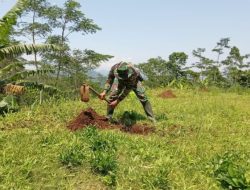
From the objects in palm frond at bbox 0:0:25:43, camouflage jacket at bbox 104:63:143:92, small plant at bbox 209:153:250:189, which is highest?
palm frond at bbox 0:0:25:43

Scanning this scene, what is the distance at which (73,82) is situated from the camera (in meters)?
24.5

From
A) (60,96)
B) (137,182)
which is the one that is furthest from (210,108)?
(137,182)

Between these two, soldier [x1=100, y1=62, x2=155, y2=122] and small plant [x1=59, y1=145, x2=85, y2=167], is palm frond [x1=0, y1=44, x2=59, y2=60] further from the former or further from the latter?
small plant [x1=59, y1=145, x2=85, y2=167]

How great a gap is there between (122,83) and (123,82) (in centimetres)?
4

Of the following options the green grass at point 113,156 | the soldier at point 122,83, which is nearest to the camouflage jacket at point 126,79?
the soldier at point 122,83

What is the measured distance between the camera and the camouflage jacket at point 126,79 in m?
9.46

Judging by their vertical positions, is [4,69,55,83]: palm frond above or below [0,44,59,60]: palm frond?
below

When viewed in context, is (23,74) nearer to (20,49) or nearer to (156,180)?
(20,49)

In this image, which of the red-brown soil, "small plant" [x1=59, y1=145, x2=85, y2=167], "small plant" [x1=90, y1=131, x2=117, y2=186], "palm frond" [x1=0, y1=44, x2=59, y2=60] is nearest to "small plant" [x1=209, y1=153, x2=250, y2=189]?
"small plant" [x1=90, y1=131, x2=117, y2=186]

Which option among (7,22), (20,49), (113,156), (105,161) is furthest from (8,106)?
(105,161)

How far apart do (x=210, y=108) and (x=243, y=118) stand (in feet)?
5.34

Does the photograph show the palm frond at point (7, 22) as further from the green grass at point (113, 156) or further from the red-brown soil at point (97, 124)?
the red-brown soil at point (97, 124)

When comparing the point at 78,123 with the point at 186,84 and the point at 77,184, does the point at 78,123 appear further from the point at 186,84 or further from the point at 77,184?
the point at 186,84

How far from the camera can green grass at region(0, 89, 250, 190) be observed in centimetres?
571
